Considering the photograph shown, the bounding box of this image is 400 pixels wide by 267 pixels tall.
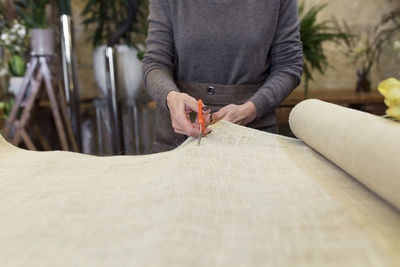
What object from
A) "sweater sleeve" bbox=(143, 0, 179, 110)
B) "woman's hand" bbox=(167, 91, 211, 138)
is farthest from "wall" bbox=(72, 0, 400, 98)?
"woman's hand" bbox=(167, 91, 211, 138)

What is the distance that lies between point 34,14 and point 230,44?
1.64 m

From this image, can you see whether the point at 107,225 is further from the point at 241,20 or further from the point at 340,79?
the point at 340,79

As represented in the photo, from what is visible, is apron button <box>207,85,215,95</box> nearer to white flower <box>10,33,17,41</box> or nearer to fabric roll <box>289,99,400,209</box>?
fabric roll <box>289,99,400,209</box>

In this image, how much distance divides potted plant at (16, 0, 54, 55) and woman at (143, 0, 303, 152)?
134cm

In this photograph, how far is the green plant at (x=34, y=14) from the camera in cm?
218

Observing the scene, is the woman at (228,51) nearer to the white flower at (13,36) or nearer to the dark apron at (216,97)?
the dark apron at (216,97)

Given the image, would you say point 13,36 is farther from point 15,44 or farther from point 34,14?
point 34,14

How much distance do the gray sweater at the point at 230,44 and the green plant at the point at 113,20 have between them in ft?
4.18

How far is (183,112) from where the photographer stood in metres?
0.81

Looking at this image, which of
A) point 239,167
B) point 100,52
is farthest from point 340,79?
point 239,167

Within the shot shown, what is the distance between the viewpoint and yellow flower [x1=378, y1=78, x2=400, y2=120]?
44 centimetres

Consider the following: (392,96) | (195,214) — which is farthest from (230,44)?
(195,214)

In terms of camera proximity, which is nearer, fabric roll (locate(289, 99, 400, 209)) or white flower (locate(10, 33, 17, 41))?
A: fabric roll (locate(289, 99, 400, 209))

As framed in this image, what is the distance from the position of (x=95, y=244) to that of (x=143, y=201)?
0.31 ft
